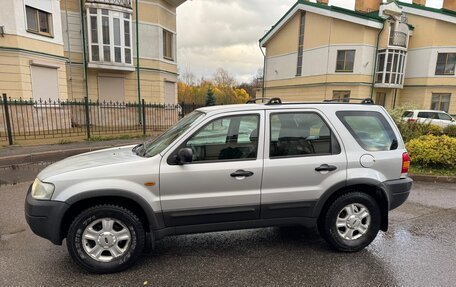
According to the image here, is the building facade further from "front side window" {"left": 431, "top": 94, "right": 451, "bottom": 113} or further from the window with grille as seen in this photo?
"front side window" {"left": 431, "top": 94, "right": 451, "bottom": 113}

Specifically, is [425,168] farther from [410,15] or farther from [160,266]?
[410,15]

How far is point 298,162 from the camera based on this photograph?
323cm

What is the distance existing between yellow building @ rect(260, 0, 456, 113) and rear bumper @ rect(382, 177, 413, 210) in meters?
22.1

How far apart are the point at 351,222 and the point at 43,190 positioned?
3.38 meters

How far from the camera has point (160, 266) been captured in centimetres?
312

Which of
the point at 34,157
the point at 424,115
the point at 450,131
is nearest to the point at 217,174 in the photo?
the point at 34,157

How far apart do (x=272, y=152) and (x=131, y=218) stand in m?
1.65

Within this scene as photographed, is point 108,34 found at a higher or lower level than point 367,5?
lower

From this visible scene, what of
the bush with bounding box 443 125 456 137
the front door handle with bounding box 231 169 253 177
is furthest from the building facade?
the bush with bounding box 443 125 456 137

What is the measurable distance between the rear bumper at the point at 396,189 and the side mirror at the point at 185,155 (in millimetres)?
2307

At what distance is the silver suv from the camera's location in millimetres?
2883

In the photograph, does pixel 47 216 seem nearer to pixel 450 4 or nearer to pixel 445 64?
pixel 445 64

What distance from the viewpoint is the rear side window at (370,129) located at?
3.45 m

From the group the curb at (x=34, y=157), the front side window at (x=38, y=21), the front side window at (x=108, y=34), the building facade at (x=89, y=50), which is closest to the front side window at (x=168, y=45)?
the building facade at (x=89, y=50)
